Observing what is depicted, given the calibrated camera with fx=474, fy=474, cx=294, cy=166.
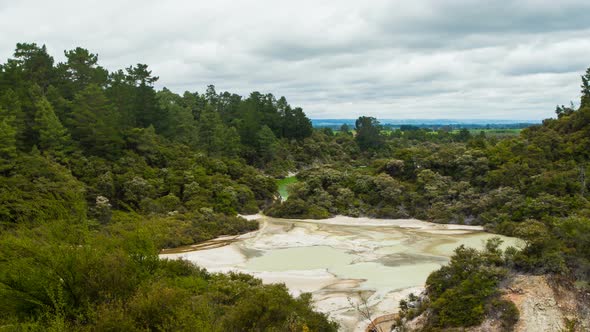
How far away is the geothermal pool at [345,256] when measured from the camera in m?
21.9

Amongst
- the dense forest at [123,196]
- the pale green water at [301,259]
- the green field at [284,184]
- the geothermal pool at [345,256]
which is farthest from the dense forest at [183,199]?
the pale green water at [301,259]

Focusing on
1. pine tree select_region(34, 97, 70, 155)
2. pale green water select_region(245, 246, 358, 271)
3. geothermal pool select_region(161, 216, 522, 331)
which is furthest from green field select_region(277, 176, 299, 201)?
pine tree select_region(34, 97, 70, 155)

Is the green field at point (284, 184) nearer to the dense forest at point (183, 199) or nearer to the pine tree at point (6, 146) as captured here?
the dense forest at point (183, 199)

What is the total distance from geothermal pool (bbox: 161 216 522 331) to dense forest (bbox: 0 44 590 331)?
2477 millimetres

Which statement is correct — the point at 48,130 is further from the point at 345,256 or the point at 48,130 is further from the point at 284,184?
the point at 284,184

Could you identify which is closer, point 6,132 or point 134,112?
point 6,132

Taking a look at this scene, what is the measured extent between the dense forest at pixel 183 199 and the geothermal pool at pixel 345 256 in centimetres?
248

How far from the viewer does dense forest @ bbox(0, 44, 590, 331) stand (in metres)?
13.2

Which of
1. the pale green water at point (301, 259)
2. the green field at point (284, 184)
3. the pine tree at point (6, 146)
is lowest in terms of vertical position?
the pale green water at point (301, 259)

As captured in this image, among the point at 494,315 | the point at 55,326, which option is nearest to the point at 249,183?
the point at 494,315

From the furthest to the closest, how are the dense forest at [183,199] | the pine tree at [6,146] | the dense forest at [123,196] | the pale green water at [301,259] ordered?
the pine tree at [6,146] → the pale green water at [301,259] → the dense forest at [183,199] → the dense forest at [123,196]

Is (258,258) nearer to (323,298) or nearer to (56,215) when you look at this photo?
(323,298)

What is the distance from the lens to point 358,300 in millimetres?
21203

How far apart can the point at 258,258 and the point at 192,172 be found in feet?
60.7
